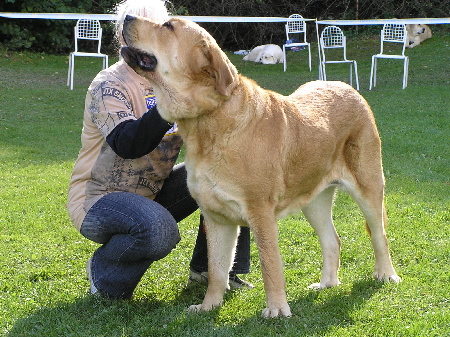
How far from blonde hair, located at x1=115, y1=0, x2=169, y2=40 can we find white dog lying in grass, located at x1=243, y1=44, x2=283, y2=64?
43.2 feet

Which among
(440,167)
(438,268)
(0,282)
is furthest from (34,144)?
(438,268)

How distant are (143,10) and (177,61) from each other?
62 centimetres

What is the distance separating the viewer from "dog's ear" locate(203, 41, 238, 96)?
2906 millimetres

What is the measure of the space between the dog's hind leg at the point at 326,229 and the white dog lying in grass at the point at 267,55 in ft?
42.3

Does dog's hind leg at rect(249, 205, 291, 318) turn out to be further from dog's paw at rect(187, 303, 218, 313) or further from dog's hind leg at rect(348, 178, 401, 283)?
dog's hind leg at rect(348, 178, 401, 283)

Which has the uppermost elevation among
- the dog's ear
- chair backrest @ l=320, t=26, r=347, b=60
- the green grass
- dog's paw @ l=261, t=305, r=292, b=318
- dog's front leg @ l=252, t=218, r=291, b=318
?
the dog's ear

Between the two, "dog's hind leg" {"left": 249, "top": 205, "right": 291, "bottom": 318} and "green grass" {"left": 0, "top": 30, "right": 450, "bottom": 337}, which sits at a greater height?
"dog's hind leg" {"left": 249, "top": 205, "right": 291, "bottom": 318}

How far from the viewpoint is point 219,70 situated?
2900mm

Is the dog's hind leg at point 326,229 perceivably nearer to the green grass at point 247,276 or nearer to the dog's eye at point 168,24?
the green grass at point 247,276

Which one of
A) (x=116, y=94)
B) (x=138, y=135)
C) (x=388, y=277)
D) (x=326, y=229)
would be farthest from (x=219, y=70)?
(x=388, y=277)

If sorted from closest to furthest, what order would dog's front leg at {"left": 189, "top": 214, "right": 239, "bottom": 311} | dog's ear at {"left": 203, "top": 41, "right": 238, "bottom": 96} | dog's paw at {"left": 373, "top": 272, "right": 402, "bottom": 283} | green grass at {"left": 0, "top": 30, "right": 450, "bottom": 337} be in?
dog's ear at {"left": 203, "top": 41, "right": 238, "bottom": 96} → green grass at {"left": 0, "top": 30, "right": 450, "bottom": 337} → dog's front leg at {"left": 189, "top": 214, "right": 239, "bottom": 311} → dog's paw at {"left": 373, "top": 272, "right": 402, "bottom": 283}

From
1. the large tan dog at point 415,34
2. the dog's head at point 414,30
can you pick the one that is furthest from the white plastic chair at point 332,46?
the dog's head at point 414,30

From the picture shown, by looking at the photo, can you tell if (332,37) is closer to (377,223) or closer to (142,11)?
(377,223)

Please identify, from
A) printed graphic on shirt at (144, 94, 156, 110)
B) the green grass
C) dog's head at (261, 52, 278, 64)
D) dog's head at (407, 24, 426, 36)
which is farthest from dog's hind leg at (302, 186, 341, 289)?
dog's head at (407, 24, 426, 36)
